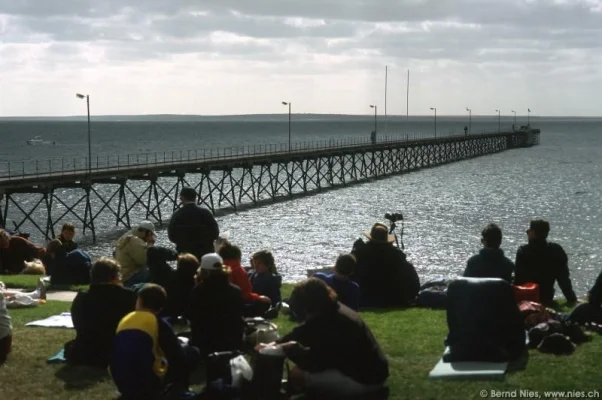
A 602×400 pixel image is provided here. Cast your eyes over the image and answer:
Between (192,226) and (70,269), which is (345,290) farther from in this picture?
(70,269)

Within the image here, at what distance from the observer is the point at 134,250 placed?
1221 centimetres

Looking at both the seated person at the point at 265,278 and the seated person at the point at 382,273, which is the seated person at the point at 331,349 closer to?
the seated person at the point at 265,278

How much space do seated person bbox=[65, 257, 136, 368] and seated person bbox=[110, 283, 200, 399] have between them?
43.9 inches

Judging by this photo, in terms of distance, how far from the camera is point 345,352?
7.63m

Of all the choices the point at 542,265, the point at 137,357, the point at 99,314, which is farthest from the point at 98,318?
the point at 542,265

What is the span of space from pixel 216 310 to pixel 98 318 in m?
1.22

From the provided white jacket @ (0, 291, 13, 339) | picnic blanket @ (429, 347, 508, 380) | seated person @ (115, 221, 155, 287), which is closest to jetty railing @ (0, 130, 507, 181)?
seated person @ (115, 221, 155, 287)

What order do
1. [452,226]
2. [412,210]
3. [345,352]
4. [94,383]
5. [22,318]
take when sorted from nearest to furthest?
[345,352] → [94,383] → [22,318] → [452,226] → [412,210]

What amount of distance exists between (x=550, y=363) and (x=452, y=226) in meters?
40.0

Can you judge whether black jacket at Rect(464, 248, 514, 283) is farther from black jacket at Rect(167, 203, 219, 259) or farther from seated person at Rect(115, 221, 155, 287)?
seated person at Rect(115, 221, 155, 287)

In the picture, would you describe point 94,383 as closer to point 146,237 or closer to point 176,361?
point 176,361

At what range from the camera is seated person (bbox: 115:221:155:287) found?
12.2 m

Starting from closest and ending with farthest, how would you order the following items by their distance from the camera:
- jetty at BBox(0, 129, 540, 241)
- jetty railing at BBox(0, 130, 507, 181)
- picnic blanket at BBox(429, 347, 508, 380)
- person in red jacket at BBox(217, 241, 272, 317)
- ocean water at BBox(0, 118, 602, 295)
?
picnic blanket at BBox(429, 347, 508, 380) < person in red jacket at BBox(217, 241, 272, 317) < ocean water at BBox(0, 118, 602, 295) < jetty at BBox(0, 129, 540, 241) < jetty railing at BBox(0, 130, 507, 181)

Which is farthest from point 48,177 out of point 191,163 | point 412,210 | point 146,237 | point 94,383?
point 94,383
